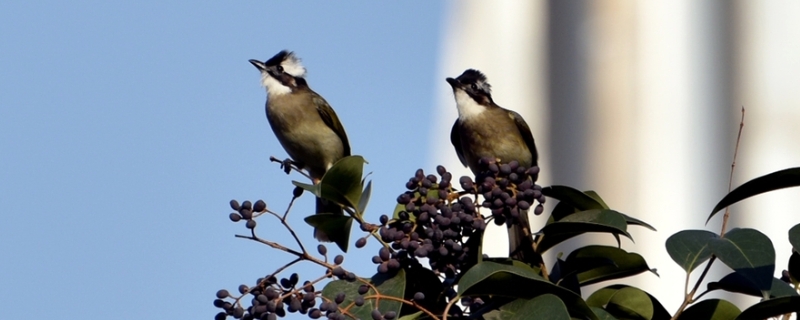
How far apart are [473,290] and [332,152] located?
2.25 meters

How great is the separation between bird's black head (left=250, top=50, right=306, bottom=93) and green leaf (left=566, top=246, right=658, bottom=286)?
2.30 meters

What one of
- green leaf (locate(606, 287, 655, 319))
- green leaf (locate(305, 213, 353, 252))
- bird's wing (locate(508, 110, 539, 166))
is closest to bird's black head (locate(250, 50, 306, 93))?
bird's wing (locate(508, 110, 539, 166))

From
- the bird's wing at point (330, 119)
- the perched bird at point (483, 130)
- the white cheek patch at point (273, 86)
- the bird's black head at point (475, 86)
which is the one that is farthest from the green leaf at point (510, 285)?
the white cheek patch at point (273, 86)

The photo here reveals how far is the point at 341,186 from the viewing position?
1702mm

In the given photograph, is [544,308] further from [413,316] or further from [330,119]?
[330,119]

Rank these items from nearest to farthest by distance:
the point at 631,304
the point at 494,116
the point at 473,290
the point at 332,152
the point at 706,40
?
1. the point at 473,290
2. the point at 631,304
3. the point at 494,116
4. the point at 332,152
5. the point at 706,40

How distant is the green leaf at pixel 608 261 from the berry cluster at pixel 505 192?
11cm

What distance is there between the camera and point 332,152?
3.63 metres

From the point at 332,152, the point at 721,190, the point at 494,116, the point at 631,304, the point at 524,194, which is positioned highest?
the point at 332,152

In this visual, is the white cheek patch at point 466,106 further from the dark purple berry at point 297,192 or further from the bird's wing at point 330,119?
the dark purple berry at point 297,192

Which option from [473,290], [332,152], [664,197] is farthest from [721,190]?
[473,290]

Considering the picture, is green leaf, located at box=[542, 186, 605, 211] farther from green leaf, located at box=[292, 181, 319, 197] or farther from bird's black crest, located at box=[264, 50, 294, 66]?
bird's black crest, located at box=[264, 50, 294, 66]

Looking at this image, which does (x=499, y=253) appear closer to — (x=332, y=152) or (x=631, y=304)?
Result: (x=332, y=152)

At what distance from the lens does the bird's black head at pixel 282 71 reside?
A: 155 inches
